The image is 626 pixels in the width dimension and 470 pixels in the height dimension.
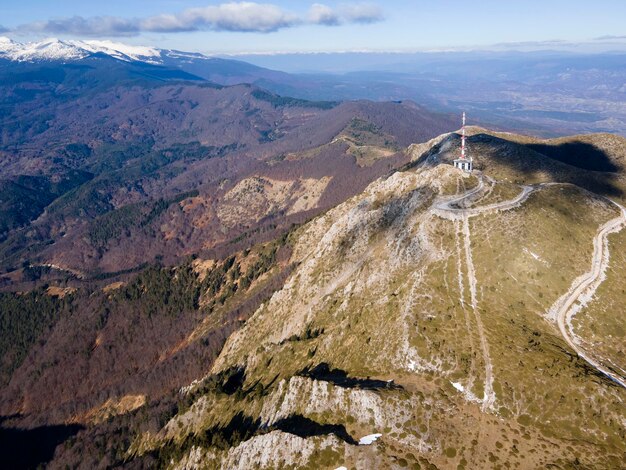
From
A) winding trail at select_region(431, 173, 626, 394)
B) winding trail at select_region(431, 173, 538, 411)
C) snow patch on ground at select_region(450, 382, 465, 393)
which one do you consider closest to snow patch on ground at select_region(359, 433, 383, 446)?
snow patch on ground at select_region(450, 382, 465, 393)

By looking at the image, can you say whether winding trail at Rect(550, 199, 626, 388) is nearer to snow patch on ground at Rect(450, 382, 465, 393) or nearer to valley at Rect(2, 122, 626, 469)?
valley at Rect(2, 122, 626, 469)

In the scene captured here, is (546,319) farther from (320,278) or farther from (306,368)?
(320,278)

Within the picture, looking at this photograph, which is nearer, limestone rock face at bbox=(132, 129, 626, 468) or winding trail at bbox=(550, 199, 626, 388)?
limestone rock face at bbox=(132, 129, 626, 468)

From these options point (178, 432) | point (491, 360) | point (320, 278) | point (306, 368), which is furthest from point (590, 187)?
point (178, 432)

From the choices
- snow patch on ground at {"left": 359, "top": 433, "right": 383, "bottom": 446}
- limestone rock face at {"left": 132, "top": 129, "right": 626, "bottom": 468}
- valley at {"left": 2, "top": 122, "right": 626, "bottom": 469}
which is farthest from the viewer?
snow patch on ground at {"left": 359, "top": 433, "right": 383, "bottom": 446}

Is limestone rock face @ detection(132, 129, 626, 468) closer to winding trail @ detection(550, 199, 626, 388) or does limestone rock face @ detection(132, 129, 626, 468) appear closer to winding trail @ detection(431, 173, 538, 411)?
winding trail @ detection(550, 199, 626, 388)

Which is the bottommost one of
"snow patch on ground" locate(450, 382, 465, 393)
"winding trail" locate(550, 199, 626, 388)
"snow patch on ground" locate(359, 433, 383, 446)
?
"snow patch on ground" locate(359, 433, 383, 446)

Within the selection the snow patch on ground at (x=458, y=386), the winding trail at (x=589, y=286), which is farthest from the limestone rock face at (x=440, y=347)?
the winding trail at (x=589, y=286)

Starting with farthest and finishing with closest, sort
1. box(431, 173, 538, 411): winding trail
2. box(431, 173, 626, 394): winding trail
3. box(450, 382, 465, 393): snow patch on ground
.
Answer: box(431, 173, 538, 411): winding trail < box(431, 173, 626, 394): winding trail < box(450, 382, 465, 393): snow patch on ground

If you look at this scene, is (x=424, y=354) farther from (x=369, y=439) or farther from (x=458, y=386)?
(x=369, y=439)

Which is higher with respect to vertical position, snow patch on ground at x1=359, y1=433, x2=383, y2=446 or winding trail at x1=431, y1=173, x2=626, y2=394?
winding trail at x1=431, y1=173, x2=626, y2=394
